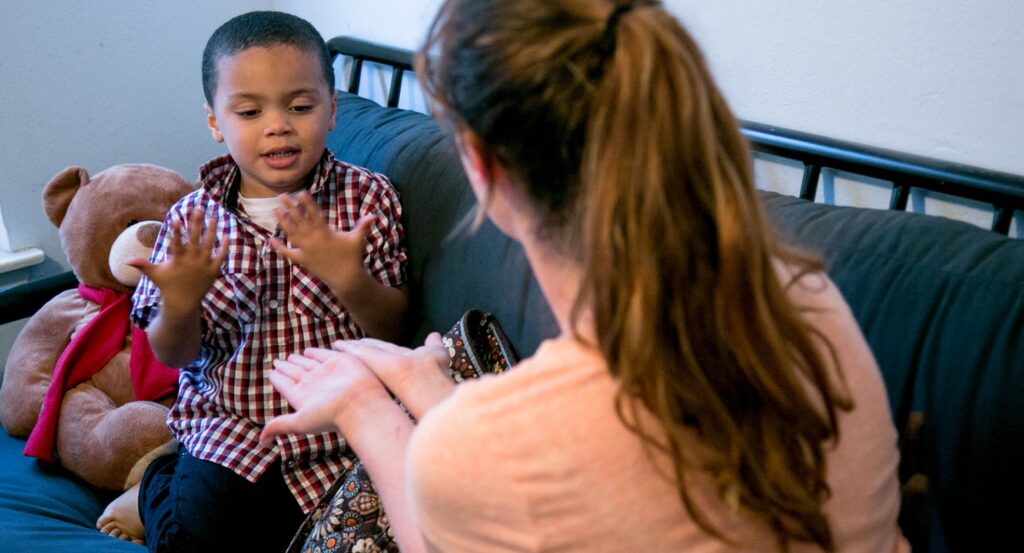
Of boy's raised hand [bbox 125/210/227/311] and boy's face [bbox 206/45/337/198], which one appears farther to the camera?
boy's face [bbox 206/45/337/198]

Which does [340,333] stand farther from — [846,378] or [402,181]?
[846,378]

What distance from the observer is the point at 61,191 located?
2.02 m

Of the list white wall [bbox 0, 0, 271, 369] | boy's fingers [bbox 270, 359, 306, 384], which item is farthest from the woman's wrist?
white wall [bbox 0, 0, 271, 369]

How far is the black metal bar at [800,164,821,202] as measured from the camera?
1.27 meters

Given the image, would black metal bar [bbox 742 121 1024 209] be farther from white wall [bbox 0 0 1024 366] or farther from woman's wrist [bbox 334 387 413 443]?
woman's wrist [bbox 334 387 413 443]

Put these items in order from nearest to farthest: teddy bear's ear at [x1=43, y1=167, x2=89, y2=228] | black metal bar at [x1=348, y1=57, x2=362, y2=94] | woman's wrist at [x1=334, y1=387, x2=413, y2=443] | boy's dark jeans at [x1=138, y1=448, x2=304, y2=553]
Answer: woman's wrist at [x1=334, y1=387, x2=413, y2=443], boy's dark jeans at [x1=138, y1=448, x2=304, y2=553], teddy bear's ear at [x1=43, y1=167, x2=89, y2=228], black metal bar at [x1=348, y1=57, x2=362, y2=94]

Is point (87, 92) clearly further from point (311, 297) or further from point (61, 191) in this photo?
point (311, 297)

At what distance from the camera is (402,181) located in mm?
1674

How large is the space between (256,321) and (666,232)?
3.44 feet

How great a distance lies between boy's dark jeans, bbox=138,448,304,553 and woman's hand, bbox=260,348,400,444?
38cm

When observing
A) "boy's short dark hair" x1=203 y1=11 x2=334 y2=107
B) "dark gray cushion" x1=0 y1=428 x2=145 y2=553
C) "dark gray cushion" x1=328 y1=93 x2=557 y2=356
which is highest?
"boy's short dark hair" x1=203 y1=11 x2=334 y2=107

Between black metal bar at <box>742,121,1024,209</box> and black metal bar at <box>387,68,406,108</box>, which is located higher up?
black metal bar at <box>742,121,1024,209</box>

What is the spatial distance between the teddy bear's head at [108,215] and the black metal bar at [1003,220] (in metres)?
1.50

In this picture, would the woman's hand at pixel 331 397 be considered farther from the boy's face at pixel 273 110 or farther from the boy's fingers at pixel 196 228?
the boy's face at pixel 273 110
